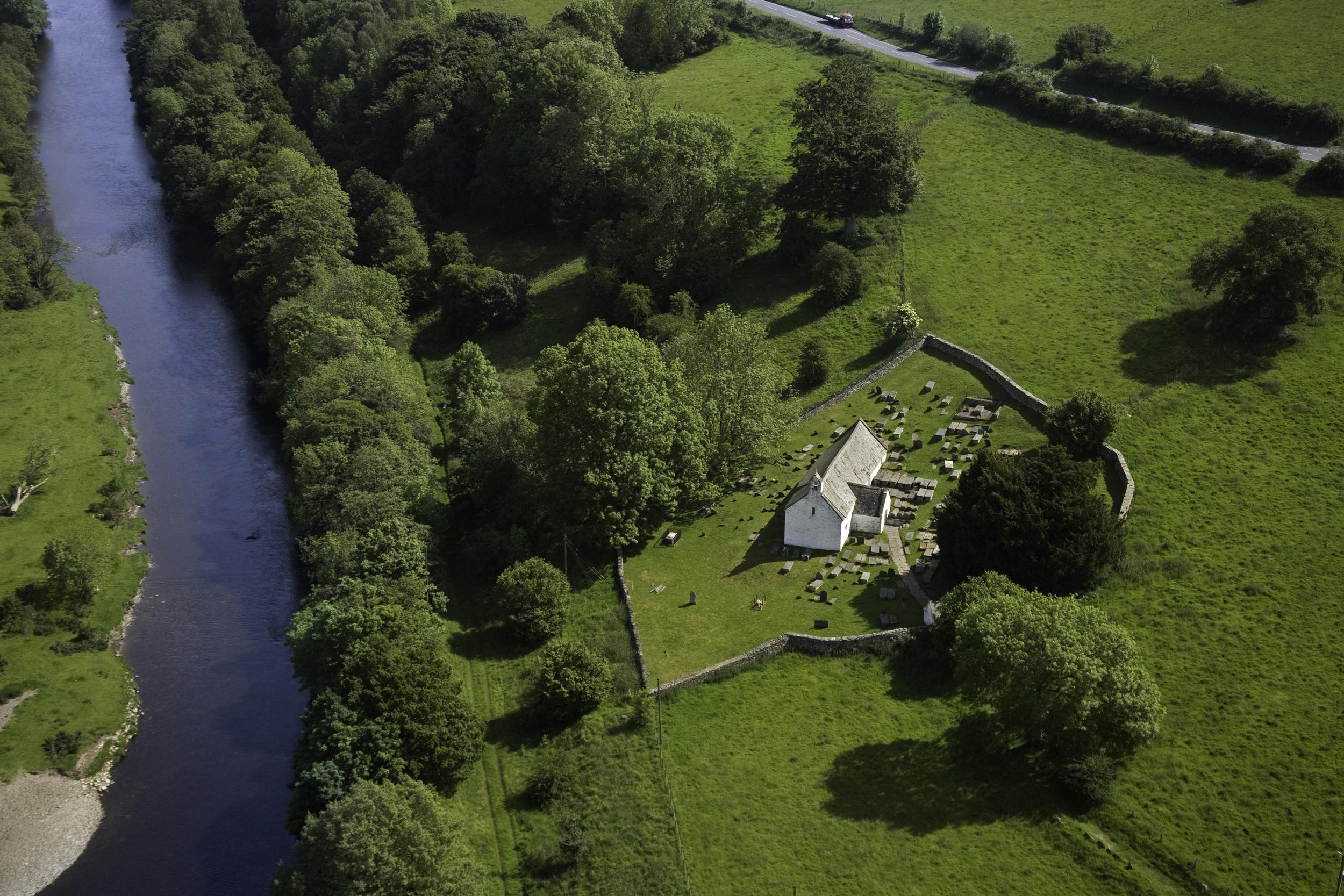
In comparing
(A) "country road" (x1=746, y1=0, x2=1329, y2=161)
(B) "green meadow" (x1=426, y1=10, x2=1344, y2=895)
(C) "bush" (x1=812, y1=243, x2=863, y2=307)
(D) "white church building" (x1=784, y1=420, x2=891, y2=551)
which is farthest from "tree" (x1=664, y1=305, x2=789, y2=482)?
(A) "country road" (x1=746, y1=0, x2=1329, y2=161)

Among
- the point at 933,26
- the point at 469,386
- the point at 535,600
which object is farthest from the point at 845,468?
the point at 933,26

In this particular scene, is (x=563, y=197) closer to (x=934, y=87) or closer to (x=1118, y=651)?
(x=934, y=87)

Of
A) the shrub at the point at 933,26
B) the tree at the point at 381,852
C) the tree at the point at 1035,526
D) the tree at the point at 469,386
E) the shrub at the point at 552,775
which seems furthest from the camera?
the shrub at the point at 933,26

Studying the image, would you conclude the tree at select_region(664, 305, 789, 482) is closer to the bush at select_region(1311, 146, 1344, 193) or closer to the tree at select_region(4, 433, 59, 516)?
the tree at select_region(4, 433, 59, 516)

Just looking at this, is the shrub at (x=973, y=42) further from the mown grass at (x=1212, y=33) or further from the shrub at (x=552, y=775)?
the shrub at (x=552, y=775)

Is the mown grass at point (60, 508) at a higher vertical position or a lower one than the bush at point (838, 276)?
Result: lower

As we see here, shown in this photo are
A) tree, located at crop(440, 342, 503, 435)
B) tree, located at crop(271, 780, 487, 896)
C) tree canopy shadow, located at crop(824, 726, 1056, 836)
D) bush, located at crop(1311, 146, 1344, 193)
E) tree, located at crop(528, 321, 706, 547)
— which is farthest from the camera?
bush, located at crop(1311, 146, 1344, 193)

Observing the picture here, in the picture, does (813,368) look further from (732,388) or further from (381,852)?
(381,852)

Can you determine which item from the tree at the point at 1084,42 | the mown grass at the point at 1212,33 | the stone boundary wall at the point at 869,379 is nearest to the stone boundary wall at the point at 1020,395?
the stone boundary wall at the point at 869,379
